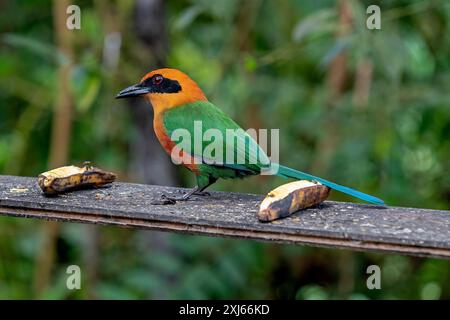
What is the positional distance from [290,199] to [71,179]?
83 centimetres

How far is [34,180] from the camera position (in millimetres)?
3189

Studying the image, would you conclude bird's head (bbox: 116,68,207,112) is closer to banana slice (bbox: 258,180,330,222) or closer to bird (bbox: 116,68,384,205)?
bird (bbox: 116,68,384,205)

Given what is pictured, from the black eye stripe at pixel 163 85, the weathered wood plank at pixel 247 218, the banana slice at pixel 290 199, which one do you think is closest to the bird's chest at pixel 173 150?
the black eye stripe at pixel 163 85

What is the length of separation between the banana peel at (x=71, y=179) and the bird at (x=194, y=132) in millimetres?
310

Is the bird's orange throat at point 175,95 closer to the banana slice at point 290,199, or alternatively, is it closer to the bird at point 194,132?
the bird at point 194,132

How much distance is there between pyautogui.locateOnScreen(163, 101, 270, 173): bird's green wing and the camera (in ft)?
10.1

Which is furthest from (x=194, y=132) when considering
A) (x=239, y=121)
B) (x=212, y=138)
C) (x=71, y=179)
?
(x=239, y=121)

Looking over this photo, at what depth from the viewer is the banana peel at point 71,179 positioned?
2795mm

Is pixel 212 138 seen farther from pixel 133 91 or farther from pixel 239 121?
pixel 239 121

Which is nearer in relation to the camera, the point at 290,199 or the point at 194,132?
the point at 290,199

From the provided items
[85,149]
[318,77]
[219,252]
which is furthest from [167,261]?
[318,77]

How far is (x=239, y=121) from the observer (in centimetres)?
545

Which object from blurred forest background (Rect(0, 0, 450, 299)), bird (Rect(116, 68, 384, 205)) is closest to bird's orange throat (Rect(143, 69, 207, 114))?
bird (Rect(116, 68, 384, 205))

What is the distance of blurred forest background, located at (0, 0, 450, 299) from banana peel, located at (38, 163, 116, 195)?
114cm
